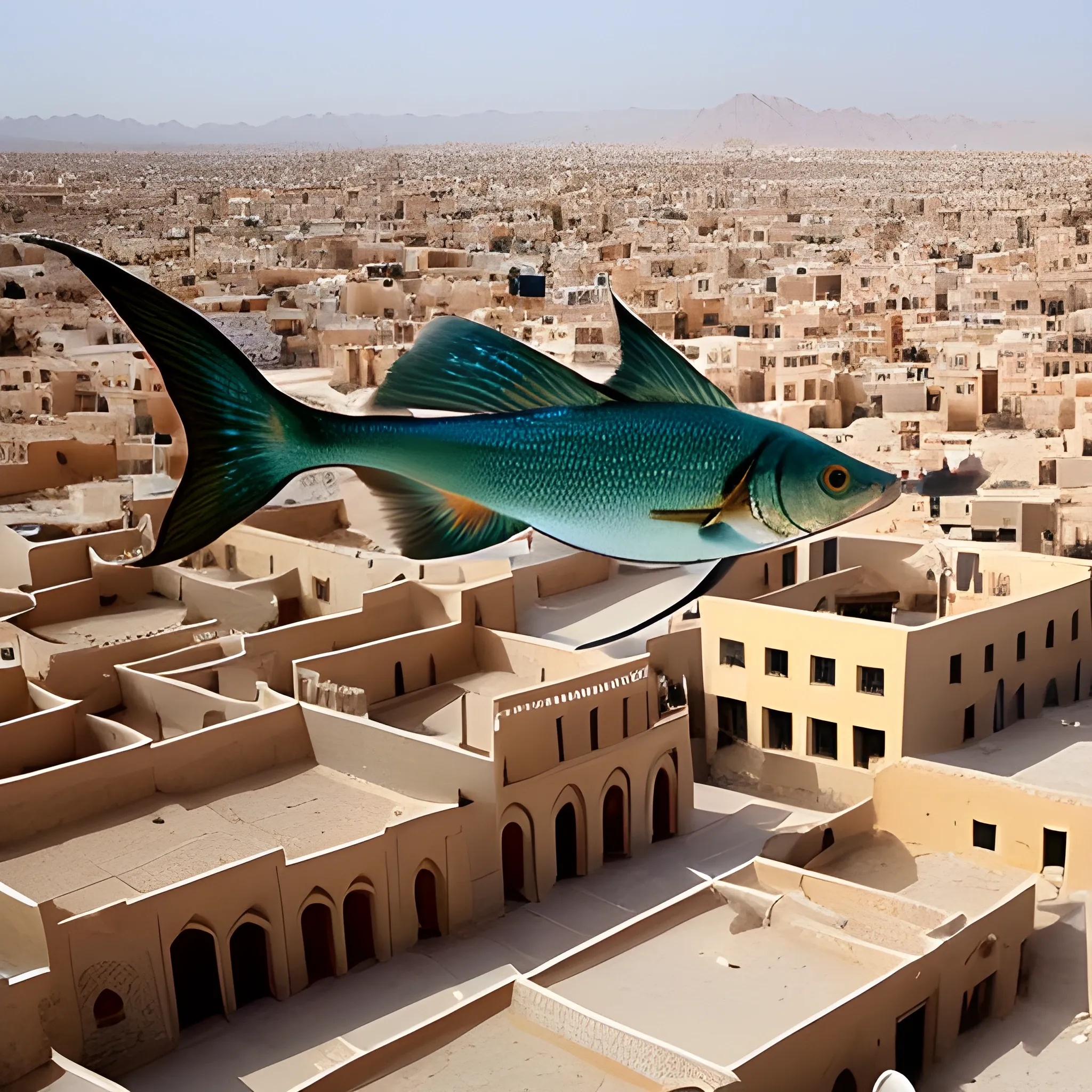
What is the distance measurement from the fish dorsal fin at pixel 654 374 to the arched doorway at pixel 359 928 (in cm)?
691

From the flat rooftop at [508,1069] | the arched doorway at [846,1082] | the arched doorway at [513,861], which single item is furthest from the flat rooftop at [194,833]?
the arched doorway at [846,1082]

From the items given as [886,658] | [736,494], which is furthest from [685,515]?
[886,658]

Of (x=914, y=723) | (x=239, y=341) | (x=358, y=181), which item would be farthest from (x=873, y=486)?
(x=358, y=181)

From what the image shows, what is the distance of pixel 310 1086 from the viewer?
650cm

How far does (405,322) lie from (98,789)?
2013cm

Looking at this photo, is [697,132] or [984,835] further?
[697,132]

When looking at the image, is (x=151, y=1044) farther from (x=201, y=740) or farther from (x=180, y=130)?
(x=180, y=130)

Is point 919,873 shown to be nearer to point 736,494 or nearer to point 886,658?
point 886,658

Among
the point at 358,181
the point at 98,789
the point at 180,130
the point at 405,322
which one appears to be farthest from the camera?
the point at 180,130

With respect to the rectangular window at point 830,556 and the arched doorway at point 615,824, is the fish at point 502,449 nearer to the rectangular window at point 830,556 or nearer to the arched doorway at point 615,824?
the arched doorway at point 615,824

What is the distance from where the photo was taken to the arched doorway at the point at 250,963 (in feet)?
29.2

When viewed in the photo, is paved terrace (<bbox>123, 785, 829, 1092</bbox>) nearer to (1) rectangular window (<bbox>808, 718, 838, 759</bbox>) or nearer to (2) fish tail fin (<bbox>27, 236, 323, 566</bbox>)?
(1) rectangular window (<bbox>808, 718, 838, 759</bbox>)

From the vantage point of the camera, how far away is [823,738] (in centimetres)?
1248

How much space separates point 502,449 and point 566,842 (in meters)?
7.90
